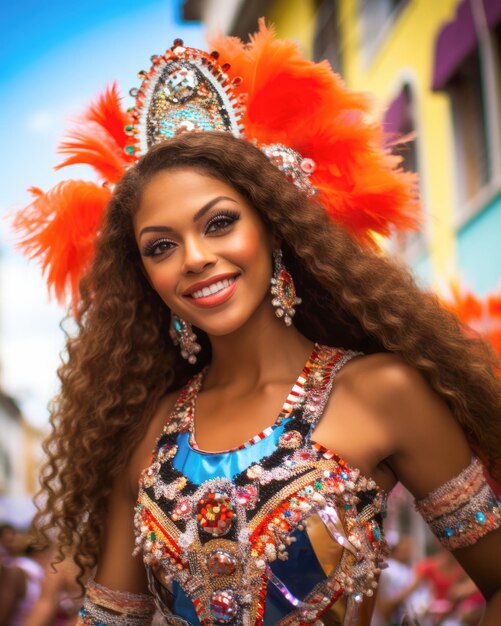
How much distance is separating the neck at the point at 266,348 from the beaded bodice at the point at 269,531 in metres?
0.12

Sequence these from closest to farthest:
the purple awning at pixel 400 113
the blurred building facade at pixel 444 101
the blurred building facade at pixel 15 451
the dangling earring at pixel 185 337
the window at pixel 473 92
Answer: the dangling earring at pixel 185 337 < the window at pixel 473 92 < the blurred building facade at pixel 444 101 < the purple awning at pixel 400 113 < the blurred building facade at pixel 15 451

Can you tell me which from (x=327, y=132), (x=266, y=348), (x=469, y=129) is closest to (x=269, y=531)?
(x=266, y=348)

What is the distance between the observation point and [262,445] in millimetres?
2422

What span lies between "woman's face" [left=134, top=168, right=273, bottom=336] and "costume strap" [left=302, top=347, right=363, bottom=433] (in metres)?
0.26

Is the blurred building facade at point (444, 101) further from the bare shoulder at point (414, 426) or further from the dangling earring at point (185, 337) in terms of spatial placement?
the bare shoulder at point (414, 426)

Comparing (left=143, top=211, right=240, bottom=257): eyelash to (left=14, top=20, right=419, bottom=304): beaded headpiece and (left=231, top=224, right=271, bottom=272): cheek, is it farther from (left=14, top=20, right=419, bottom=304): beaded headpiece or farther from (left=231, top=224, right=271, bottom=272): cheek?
(left=14, top=20, right=419, bottom=304): beaded headpiece

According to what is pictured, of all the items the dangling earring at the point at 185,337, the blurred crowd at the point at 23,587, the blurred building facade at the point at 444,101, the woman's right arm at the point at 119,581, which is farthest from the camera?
the blurred building facade at the point at 444,101

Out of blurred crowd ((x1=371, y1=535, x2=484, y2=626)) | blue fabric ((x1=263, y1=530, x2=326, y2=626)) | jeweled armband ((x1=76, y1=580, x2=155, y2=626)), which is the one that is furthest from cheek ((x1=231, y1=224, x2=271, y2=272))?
blurred crowd ((x1=371, y1=535, x2=484, y2=626))

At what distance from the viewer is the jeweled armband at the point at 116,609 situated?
2.67 meters

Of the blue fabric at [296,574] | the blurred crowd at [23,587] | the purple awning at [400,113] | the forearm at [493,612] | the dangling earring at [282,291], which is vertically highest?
the purple awning at [400,113]

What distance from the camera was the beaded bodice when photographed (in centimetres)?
230

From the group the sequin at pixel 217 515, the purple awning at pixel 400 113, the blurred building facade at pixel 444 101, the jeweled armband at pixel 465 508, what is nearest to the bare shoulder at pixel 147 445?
the sequin at pixel 217 515

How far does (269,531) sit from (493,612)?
621mm

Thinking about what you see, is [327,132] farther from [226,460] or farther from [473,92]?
[473,92]
